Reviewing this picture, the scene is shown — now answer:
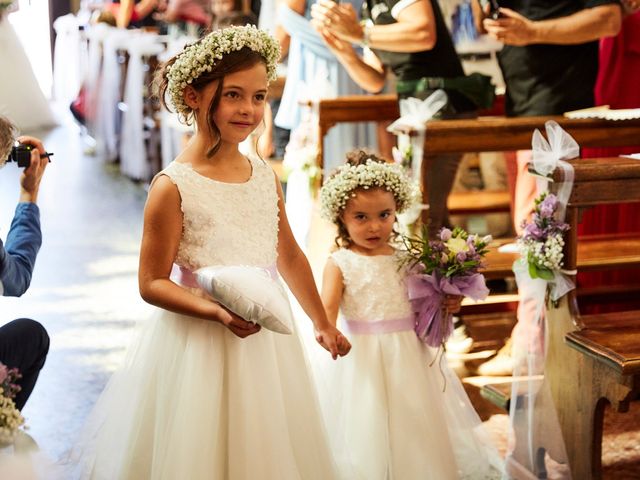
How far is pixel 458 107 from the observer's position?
15.4 ft

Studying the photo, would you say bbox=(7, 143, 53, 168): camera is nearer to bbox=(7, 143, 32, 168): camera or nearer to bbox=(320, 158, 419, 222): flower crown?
bbox=(7, 143, 32, 168): camera

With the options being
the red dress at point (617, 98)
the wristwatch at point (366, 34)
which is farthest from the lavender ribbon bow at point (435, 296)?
the red dress at point (617, 98)

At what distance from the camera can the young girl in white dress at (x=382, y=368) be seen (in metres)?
3.12

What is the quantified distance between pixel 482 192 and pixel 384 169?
2.89 meters

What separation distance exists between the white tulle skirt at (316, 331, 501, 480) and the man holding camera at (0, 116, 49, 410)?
909 mm

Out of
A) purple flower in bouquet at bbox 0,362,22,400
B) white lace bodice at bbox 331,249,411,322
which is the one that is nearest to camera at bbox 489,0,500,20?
white lace bodice at bbox 331,249,411,322

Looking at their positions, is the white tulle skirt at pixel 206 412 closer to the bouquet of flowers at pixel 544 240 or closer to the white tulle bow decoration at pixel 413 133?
the bouquet of flowers at pixel 544 240

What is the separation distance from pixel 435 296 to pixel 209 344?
87cm

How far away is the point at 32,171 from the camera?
114 inches

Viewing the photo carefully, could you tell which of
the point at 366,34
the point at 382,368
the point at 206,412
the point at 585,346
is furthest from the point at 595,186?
the point at 366,34

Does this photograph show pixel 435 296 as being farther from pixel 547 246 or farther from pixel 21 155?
pixel 21 155

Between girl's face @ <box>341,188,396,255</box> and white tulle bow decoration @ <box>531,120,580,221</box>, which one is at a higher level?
white tulle bow decoration @ <box>531,120,580,221</box>

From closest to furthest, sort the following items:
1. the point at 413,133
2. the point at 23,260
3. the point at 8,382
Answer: the point at 8,382 → the point at 23,260 → the point at 413,133

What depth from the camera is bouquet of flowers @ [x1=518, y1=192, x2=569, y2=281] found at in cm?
326
